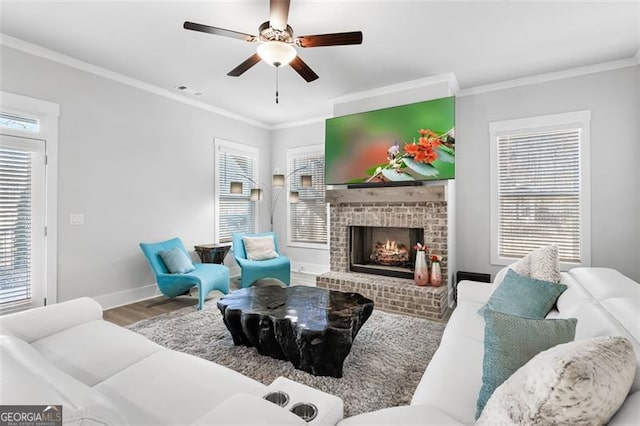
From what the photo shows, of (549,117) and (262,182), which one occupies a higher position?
(549,117)

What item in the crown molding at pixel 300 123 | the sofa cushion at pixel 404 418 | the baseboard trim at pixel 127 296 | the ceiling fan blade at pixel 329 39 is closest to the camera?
the sofa cushion at pixel 404 418

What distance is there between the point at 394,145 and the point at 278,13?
238cm

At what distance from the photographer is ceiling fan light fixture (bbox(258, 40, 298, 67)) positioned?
7.83ft

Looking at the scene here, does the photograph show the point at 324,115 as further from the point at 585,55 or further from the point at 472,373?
the point at 472,373

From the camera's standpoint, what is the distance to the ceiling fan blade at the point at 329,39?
235cm

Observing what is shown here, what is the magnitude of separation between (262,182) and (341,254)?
252cm

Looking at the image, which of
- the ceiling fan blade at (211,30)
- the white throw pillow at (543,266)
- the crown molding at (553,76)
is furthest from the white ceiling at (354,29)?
the white throw pillow at (543,266)

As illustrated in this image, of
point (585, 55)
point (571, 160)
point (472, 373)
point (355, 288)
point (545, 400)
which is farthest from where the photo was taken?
point (355, 288)

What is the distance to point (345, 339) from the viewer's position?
7.18 feet

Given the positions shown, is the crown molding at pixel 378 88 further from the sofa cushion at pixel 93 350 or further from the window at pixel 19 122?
the sofa cushion at pixel 93 350

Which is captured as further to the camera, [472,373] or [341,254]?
[341,254]

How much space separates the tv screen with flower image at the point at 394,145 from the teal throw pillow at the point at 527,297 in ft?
6.53

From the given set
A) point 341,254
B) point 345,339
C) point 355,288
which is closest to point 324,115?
point 341,254

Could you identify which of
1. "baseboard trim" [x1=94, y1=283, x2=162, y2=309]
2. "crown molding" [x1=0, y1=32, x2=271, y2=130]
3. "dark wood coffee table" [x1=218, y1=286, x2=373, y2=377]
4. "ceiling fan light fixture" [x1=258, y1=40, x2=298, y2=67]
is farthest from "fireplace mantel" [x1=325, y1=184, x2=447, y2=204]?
"baseboard trim" [x1=94, y1=283, x2=162, y2=309]
